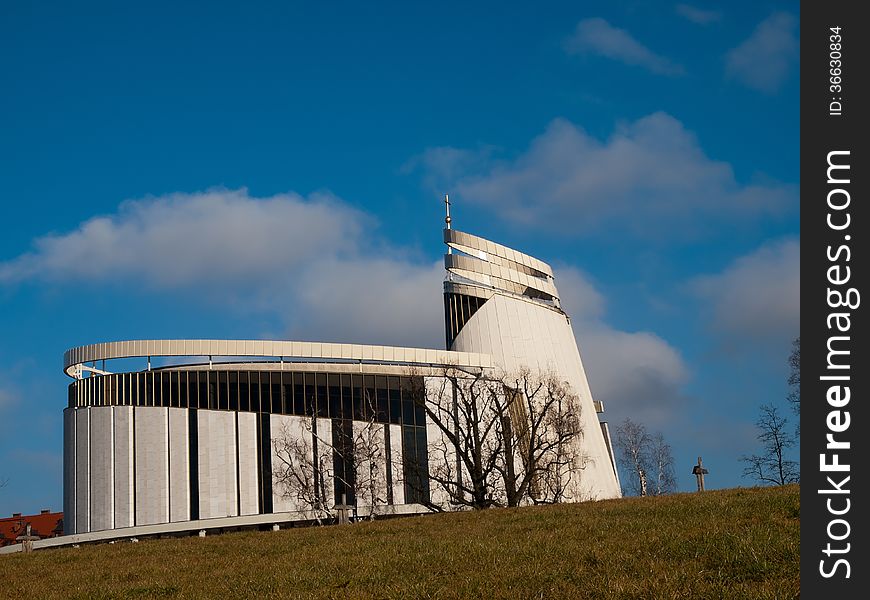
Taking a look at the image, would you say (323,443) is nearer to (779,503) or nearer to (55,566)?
(55,566)

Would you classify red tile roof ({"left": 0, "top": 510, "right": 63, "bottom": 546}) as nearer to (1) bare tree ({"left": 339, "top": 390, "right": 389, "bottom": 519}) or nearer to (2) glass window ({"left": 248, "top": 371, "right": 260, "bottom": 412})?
(2) glass window ({"left": 248, "top": 371, "right": 260, "bottom": 412})

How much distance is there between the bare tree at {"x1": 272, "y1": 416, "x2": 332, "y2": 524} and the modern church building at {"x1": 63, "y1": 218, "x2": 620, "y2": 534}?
90 mm

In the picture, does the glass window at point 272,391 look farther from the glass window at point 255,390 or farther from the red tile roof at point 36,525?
the red tile roof at point 36,525

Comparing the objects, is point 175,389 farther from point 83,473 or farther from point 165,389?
point 83,473

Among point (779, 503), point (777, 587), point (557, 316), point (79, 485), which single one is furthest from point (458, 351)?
point (777, 587)

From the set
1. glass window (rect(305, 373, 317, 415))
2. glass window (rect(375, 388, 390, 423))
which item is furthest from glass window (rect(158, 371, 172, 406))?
glass window (rect(375, 388, 390, 423))

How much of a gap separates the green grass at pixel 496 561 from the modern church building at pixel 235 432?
32121mm

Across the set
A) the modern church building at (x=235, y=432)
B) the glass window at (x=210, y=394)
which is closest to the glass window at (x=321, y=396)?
the modern church building at (x=235, y=432)

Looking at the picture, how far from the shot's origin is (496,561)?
15188 mm

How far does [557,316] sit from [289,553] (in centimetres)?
5732

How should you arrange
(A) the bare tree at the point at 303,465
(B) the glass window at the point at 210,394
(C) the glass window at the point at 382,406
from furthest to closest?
(C) the glass window at the point at 382,406 → (B) the glass window at the point at 210,394 → (A) the bare tree at the point at 303,465

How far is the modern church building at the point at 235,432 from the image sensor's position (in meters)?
57.7

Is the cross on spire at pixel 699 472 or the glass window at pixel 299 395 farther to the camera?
the glass window at pixel 299 395
